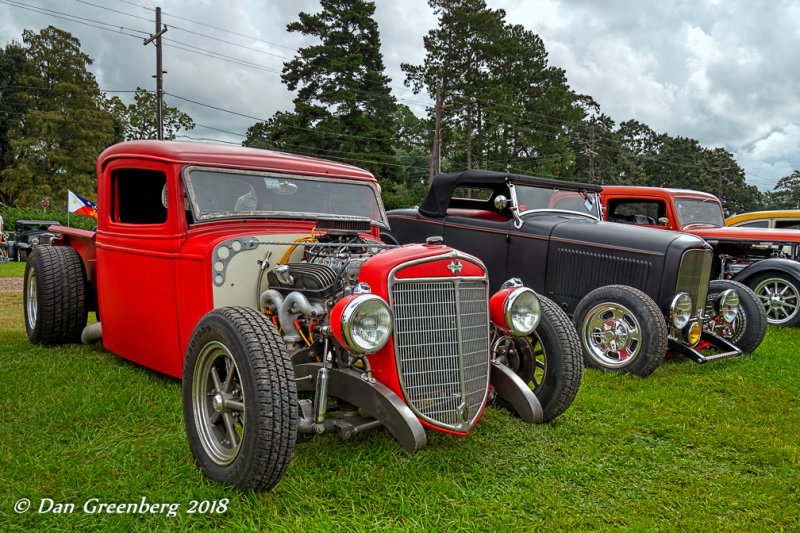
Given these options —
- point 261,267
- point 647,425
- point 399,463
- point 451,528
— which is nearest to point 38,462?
point 261,267

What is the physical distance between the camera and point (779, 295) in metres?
7.31

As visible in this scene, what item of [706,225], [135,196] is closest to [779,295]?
[706,225]

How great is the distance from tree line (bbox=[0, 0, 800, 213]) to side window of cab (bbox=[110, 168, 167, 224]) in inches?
861

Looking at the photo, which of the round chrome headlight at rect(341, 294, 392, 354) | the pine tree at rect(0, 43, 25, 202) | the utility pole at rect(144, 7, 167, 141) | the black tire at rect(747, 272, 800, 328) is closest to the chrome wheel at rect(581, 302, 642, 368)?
the round chrome headlight at rect(341, 294, 392, 354)

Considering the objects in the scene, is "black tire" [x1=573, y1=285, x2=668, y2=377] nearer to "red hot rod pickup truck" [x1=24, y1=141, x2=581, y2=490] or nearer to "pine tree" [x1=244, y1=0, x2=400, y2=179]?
"red hot rod pickup truck" [x1=24, y1=141, x2=581, y2=490]

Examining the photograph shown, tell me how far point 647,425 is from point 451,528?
1.91 meters

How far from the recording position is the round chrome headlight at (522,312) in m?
3.21

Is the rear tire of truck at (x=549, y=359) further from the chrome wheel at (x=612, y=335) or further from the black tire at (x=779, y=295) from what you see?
the black tire at (x=779, y=295)

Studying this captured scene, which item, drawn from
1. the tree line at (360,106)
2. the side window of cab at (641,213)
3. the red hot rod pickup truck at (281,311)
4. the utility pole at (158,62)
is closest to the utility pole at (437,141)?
the tree line at (360,106)

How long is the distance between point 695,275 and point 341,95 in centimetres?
2530

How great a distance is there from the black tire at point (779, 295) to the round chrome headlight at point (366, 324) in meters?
6.60

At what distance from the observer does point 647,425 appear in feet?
11.7

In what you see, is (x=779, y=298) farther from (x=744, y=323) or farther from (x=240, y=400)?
(x=240, y=400)

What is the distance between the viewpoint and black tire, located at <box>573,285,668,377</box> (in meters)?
4.56
